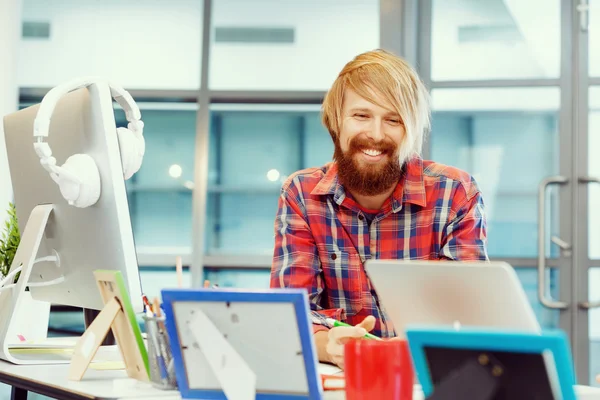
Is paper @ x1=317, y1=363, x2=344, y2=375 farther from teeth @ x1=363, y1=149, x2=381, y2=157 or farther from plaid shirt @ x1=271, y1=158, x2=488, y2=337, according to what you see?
teeth @ x1=363, y1=149, x2=381, y2=157

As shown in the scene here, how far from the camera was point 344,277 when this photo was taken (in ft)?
5.84

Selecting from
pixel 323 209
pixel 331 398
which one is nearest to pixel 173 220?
pixel 323 209

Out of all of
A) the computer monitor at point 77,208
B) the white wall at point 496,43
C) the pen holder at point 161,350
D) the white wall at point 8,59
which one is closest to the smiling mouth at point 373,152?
the computer monitor at point 77,208

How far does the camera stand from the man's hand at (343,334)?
1133 millimetres

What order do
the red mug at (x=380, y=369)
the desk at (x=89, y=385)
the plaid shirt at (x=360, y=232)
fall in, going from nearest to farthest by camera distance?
the red mug at (x=380, y=369) < the desk at (x=89, y=385) < the plaid shirt at (x=360, y=232)

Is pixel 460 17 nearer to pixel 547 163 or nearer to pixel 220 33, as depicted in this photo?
pixel 547 163

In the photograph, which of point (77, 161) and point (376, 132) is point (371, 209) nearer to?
point (376, 132)

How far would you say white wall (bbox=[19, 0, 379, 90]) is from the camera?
4.02 metres

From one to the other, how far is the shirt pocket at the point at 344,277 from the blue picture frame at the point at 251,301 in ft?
2.69

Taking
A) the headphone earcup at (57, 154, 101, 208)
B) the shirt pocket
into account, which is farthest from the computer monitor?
the shirt pocket

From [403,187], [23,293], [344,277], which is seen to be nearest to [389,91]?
[403,187]

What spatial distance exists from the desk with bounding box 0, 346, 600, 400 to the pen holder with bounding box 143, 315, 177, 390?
0.02 meters

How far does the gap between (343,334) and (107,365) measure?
0.42m

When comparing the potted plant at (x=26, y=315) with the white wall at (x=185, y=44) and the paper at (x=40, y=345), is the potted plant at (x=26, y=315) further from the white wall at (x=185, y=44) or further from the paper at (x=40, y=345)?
the white wall at (x=185, y=44)
